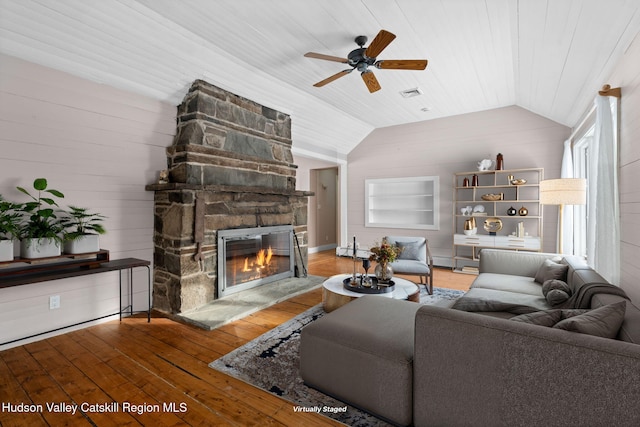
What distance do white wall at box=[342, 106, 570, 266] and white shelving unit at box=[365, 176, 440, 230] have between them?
0.12 metres

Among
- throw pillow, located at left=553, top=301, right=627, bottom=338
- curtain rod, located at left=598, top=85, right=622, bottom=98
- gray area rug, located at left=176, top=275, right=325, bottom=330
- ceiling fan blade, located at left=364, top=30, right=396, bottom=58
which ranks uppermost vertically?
ceiling fan blade, located at left=364, top=30, right=396, bottom=58

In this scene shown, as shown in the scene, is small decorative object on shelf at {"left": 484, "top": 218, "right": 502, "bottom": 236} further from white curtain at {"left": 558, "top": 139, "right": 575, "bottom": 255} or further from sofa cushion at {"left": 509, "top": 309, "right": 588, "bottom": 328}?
sofa cushion at {"left": 509, "top": 309, "right": 588, "bottom": 328}

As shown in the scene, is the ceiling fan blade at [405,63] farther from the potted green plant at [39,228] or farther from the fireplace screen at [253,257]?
the potted green plant at [39,228]

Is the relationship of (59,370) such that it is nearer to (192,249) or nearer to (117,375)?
(117,375)

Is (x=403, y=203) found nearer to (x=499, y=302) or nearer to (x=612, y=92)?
(x=612, y=92)

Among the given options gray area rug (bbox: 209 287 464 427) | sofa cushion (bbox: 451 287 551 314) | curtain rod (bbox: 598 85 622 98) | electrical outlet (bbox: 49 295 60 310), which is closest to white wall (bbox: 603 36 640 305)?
curtain rod (bbox: 598 85 622 98)

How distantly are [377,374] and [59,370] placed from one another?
2334 mm

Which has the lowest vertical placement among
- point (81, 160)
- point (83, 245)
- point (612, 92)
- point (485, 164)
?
point (83, 245)

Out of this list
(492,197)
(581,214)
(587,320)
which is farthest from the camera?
(492,197)

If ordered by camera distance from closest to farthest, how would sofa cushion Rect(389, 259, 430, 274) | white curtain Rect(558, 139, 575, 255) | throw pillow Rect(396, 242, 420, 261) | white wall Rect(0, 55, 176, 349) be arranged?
white wall Rect(0, 55, 176, 349), sofa cushion Rect(389, 259, 430, 274), white curtain Rect(558, 139, 575, 255), throw pillow Rect(396, 242, 420, 261)

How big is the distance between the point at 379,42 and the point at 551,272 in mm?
2642

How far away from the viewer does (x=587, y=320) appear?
139cm

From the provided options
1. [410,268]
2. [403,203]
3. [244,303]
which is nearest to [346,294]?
[244,303]

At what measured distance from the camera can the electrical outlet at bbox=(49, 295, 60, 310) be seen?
2879mm
